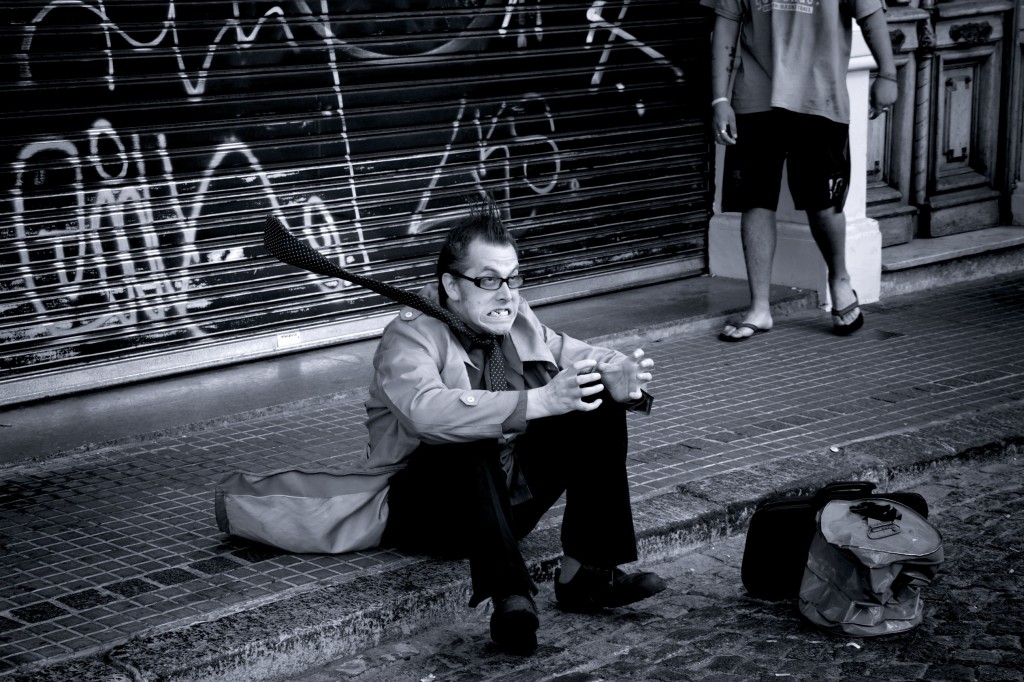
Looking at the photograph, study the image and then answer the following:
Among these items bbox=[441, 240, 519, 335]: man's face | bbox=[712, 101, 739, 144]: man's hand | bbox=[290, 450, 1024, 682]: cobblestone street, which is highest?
bbox=[712, 101, 739, 144]: man's hand

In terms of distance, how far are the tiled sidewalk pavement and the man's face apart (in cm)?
79

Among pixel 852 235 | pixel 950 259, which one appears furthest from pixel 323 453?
pixel 950 259

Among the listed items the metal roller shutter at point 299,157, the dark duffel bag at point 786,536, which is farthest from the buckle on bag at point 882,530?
the metal roller shutter at point 299,157

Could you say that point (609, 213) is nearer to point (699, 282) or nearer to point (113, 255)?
point (699, 282)

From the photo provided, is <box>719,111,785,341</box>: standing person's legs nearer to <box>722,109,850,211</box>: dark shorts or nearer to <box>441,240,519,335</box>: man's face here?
<box>722,109,850,211</box>: dark shorts

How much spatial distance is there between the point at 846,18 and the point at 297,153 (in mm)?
2778

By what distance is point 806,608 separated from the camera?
11.9 feet

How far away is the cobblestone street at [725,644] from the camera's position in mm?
3350

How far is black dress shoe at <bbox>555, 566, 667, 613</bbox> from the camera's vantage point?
3.68 meters

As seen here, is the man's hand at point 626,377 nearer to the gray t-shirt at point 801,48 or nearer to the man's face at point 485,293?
the man's face at point 485,293

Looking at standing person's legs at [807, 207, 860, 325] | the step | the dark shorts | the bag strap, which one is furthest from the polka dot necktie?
the step

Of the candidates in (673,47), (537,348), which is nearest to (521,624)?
(537,348)

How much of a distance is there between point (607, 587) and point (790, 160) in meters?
3.42

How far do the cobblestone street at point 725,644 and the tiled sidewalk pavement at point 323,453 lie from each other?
401 mm
